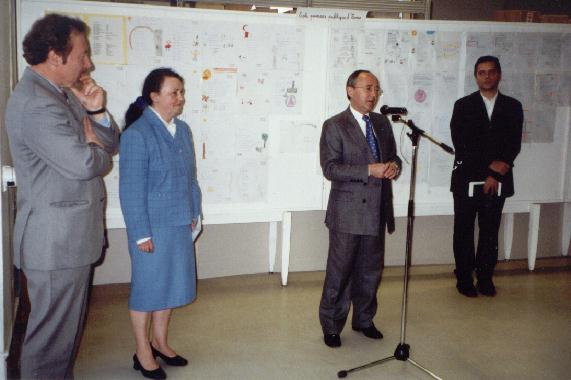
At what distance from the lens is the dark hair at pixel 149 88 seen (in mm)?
2377

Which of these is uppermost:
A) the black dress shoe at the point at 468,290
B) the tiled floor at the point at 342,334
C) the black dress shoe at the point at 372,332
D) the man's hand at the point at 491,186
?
the man's hand at the point at 491,186

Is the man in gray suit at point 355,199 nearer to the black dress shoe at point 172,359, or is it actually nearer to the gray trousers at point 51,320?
the black dress shoe at point 172,359

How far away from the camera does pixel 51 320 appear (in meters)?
1.89

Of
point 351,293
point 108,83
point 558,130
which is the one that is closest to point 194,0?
point 108,83

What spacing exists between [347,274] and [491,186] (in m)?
1.49

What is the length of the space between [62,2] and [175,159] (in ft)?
4.77

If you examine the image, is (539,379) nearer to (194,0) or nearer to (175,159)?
(175,159)

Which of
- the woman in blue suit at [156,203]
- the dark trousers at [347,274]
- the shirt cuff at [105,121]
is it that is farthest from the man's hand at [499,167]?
the shirt cuff at [105,121]

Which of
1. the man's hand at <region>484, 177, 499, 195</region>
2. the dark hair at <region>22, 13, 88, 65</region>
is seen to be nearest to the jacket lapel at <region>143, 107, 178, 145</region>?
the dark hair at <region>22, 13, 88, 65</region>

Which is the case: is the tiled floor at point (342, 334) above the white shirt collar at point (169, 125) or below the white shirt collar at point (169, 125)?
below

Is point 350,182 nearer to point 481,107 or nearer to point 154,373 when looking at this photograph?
point 154,373

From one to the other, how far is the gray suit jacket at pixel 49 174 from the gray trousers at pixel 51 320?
0.05 metres

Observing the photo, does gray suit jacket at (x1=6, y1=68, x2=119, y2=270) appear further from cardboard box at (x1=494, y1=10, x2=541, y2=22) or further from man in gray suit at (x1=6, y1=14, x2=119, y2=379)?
cardboard box at (x1=494, y1=10, x2=541, y2=22)

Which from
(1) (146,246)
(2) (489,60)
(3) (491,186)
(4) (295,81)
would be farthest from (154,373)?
(2) (489,60)
